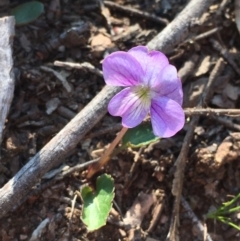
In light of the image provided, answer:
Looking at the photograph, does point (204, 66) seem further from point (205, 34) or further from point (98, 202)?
point (98, 202)

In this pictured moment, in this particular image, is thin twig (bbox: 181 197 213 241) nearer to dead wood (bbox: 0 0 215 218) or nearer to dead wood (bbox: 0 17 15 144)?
dead wood (bbox: 0 0 215 218)

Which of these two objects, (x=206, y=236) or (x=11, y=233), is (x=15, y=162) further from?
(x=206, y=236)

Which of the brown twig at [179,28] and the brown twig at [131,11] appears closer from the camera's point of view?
the brown twig at [179,28]

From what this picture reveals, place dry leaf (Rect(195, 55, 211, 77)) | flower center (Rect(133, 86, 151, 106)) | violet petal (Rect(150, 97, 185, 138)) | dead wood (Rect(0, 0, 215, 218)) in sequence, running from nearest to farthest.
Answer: violet petal (Rect(150, 97, 185, 138)), flower center (Rect(133, 86, 151, 106)), dead wood (Rect(0, 0, 215, 218)), dry leaf (Rect(195, 55, 211, 77))

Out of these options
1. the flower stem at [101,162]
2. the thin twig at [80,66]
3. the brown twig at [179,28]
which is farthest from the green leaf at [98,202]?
the brown twig at [179,28]

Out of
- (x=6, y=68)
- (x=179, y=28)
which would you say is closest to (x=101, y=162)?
(x=6, y=68)

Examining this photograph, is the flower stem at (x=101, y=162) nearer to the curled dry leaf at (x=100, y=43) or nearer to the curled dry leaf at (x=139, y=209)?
the curled dry leaf at (x=139, y=209)

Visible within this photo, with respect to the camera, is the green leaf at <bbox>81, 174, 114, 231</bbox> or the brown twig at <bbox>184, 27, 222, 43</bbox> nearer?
the green leaf at <bbox>81, 174, 114, 231</bbox>

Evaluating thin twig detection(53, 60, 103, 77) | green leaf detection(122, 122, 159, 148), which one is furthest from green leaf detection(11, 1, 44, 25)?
green leaf detection(122, 122, 159, 148)
